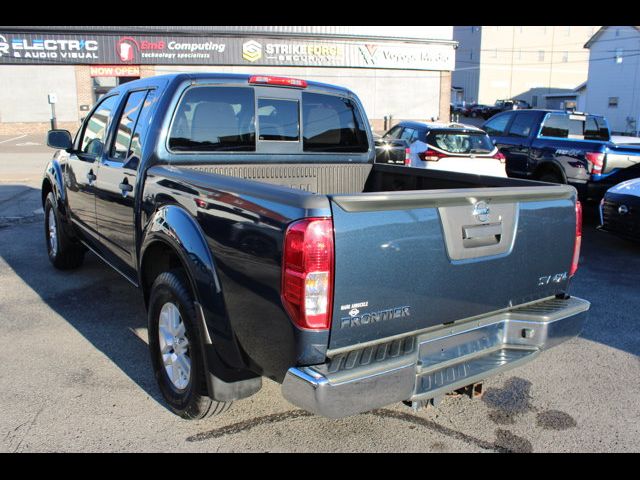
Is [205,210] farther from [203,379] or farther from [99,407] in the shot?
[99,407]

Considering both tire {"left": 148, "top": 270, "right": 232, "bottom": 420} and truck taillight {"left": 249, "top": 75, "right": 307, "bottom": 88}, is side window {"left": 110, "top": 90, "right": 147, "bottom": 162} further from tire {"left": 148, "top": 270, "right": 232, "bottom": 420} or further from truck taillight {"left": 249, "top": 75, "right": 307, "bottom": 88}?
tire {"left": 148, "top": 270, "right": 232, "bottom": 420}

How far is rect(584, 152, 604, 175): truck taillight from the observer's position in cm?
881

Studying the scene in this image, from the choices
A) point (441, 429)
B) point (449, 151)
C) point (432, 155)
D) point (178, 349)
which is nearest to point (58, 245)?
point (178, 349)

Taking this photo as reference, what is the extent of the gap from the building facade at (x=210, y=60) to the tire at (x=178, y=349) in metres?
29.1

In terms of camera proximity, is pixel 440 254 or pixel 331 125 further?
pixel 331 125

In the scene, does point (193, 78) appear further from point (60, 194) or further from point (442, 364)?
point (60, 194)

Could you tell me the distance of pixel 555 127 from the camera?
1022 centimetres

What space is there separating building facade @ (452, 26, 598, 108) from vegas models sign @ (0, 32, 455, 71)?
102ft

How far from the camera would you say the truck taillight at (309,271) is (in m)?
2.23

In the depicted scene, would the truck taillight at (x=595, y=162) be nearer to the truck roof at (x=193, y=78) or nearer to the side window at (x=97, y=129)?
the truck roof at (x=193, y=78)

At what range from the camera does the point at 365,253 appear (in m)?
2.33

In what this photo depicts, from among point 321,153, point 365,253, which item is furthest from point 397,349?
point 321,153

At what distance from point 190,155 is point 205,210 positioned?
3.47 feet

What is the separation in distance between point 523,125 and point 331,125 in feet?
24.0
